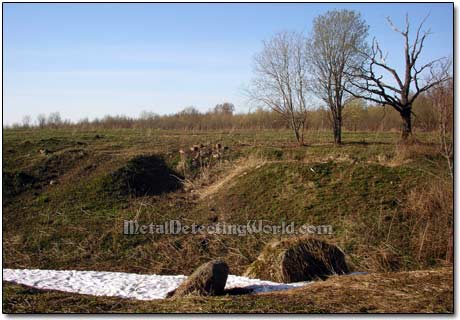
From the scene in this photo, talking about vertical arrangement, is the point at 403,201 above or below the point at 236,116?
below

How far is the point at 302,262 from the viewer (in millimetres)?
7457

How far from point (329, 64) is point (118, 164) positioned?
253 inches

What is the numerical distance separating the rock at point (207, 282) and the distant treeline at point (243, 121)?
9279 millimetres

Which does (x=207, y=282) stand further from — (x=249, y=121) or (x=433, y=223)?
(x=249, y=121)

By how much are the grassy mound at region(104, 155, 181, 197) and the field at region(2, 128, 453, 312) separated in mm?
48

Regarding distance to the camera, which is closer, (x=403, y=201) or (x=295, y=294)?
(x=295, y=294)

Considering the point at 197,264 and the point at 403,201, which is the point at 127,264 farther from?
the point at 403,201

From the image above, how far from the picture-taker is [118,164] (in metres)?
13.3

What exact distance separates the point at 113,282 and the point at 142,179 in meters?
5.25

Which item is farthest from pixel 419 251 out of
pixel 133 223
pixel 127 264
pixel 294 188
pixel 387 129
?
pixel 387 129

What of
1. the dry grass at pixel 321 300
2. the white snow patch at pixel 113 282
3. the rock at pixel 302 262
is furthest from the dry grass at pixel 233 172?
the dry grass at pixel 321 300

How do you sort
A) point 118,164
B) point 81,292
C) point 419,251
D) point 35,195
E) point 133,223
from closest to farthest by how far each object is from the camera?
point 81,292
point 419,251
point 133,223
point 35,195
point 118,164

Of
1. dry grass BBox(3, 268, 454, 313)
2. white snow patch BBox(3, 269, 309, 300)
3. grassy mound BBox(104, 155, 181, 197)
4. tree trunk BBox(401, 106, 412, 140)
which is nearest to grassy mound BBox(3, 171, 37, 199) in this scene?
grassy mound BBox(104, 155, 181, 197)

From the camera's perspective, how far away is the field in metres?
5.91
